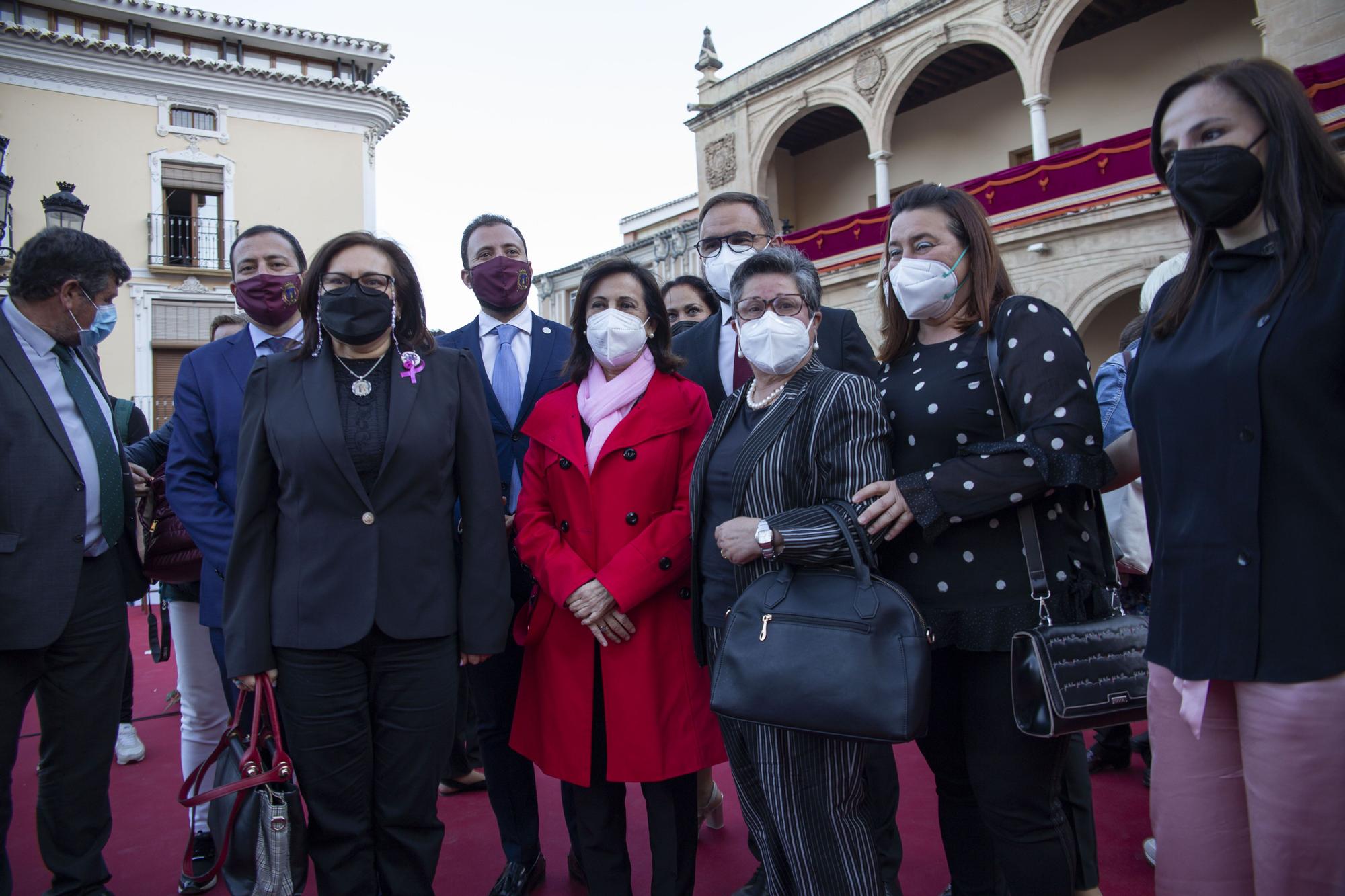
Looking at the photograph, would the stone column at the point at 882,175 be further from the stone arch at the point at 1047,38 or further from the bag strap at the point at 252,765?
the bag strap at the point at 252,765

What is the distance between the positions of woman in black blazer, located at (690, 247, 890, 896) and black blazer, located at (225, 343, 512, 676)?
2.20 ft

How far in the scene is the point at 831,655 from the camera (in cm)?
182

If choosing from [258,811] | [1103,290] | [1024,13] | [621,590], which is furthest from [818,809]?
[1024,13]

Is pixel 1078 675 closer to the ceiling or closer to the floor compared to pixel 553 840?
closer to the ceiling

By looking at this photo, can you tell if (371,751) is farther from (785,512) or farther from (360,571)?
(785,512)

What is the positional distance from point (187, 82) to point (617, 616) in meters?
20.1

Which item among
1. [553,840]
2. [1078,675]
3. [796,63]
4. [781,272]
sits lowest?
[553,840]

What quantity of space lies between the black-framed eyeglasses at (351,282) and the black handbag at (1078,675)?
198 centimetres

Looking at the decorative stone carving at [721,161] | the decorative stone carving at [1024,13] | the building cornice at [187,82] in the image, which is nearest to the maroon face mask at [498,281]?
the decorative stone carving at [1024,13]

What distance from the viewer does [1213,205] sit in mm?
1516

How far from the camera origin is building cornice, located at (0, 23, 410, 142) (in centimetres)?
1631

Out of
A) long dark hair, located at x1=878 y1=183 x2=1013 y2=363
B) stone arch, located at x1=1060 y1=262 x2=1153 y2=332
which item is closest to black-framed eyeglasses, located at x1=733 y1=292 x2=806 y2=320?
long dark hair, located at x1=878 y1=183 x2=1013 y2=363

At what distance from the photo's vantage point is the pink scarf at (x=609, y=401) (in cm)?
259

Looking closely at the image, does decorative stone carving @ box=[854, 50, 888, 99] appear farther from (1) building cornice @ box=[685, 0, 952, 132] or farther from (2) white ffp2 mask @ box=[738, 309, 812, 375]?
(2) white ffp2 mask @ box=[738, 309, 812, 375]
